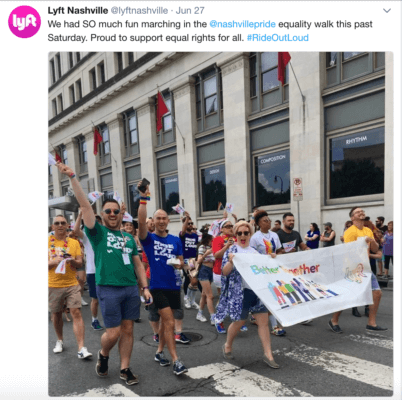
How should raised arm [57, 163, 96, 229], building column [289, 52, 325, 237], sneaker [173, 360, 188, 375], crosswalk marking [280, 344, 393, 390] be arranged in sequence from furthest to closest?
building column [289, 52, 325, 237], sneaker [173, 360, 188, 375], crosswalk marking [280, 344, 393, 390], raised arm [57, 163, 96, 229]

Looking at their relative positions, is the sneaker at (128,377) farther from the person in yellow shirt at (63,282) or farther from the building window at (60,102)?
the building window at (60,102)

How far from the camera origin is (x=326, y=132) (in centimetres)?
Result: 1181

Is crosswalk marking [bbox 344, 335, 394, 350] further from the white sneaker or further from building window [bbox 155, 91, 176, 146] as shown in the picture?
building window [bbox 155, 91, 176, 146]

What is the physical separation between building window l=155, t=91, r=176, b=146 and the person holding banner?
48.4 ft

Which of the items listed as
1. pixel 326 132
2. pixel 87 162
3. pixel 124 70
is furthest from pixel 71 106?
pixel 326 132

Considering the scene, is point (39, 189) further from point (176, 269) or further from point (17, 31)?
point (176, 269)

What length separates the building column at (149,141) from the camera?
63.4 ft

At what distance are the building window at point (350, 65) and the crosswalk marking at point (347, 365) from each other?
9422 mm

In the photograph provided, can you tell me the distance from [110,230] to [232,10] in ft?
8.03

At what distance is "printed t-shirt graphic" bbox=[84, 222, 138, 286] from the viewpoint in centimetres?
348

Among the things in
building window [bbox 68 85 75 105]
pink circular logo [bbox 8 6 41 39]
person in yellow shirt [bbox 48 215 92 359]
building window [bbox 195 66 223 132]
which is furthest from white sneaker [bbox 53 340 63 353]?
building window [bbox 68 85 75 105]

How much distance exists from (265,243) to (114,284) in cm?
242

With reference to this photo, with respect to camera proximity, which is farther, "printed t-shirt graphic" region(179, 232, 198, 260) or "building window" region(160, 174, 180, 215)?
"building window" region(160, 174, 180, 215)

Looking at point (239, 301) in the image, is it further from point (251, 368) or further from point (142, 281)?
point (142, 281)
